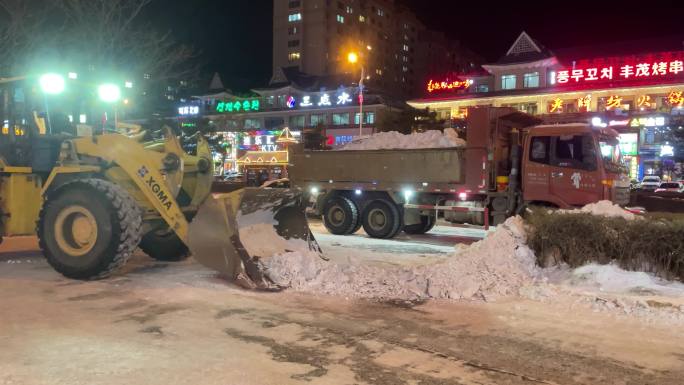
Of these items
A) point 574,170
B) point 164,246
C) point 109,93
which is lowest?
point 164,246

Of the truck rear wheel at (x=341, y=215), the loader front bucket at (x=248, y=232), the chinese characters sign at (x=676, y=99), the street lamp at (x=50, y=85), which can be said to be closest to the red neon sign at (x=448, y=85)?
the chinese characters sign at (x=676, y=99)

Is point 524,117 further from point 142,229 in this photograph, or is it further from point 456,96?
point 456,96

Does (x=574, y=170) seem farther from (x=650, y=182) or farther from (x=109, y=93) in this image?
(x=650, y=182)

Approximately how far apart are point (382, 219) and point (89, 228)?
7663 mm

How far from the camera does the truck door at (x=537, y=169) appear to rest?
12.0 m

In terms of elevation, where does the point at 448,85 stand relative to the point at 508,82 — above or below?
below

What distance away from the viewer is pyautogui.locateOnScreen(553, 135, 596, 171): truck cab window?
1157 centimetres

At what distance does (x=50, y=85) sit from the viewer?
8.54m

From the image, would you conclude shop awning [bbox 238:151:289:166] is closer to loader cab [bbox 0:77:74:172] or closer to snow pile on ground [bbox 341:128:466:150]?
snow pile on ground [bbox 341:128:466:150]

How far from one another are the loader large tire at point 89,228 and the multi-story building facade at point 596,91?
29.6 meters

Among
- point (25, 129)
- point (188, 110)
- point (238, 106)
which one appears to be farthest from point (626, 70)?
point (188, 110)

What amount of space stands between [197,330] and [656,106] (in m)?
39.7

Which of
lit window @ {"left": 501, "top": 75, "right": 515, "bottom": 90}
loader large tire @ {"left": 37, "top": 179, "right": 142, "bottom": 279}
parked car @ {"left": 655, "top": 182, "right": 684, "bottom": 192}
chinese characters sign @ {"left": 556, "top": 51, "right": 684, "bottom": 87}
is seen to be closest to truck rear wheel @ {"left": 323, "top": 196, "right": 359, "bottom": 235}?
loader large tire @ {"left": 37, "top": 179, "right": 142, "bottom": 279}

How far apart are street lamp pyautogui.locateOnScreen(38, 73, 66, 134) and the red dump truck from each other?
7.00 meters
